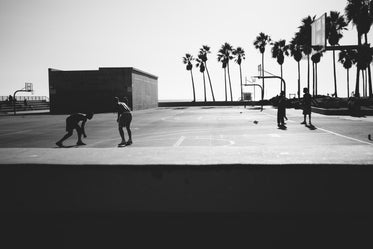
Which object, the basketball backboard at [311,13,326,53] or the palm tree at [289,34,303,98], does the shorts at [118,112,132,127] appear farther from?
the palm tree at [289,34,303,98]

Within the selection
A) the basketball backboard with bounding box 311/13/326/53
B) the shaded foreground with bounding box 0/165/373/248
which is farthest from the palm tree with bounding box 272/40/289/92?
the shaded foreground with bounding box 0/165/373/248

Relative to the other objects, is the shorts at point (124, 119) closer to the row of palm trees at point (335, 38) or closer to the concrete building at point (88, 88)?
the row of palm trees at point (335, 38)

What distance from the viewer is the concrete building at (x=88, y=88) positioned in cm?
4825

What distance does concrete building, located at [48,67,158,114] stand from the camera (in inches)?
1900

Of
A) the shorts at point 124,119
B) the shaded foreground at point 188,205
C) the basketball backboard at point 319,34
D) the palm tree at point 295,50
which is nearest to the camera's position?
the shaded foreground at point 188,205

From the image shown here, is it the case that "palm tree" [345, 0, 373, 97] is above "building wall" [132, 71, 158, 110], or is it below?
above

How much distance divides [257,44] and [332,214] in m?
86.5

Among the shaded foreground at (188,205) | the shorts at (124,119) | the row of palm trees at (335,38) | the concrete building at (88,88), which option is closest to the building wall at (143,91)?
the concrete building at (88,88)

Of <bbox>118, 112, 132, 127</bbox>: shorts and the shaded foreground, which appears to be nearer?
the shaded foreground

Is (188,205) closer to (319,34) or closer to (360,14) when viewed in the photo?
(319,34)

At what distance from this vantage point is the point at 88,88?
159 ft

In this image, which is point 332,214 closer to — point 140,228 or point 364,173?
point 364,173

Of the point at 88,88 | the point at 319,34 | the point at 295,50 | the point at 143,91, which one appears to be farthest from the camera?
the point at 295,50

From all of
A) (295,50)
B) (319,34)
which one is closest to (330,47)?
(319,34)
